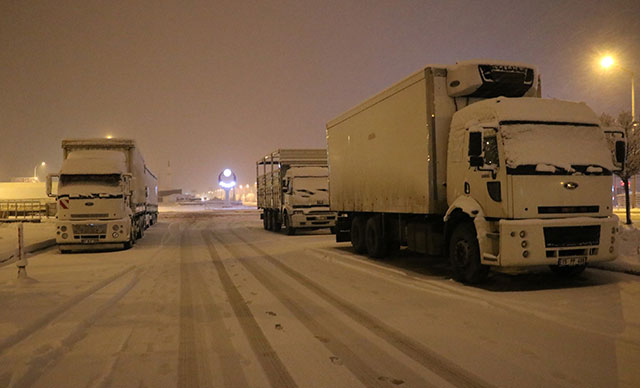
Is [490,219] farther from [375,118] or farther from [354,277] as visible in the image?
[375,118]

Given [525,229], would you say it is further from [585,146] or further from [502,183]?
[585,146]

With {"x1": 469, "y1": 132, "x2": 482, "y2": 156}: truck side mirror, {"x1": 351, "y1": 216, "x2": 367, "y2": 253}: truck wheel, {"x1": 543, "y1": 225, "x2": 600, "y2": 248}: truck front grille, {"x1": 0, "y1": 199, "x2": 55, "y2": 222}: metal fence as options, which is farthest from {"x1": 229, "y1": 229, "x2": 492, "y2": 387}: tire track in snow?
{"x1": 0, "y1": 199, "x2": 55, "y2": 222}: metal fence

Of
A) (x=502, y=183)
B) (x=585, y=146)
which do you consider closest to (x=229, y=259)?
(x=502, y=183)

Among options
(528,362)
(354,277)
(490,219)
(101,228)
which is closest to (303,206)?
(101,228)

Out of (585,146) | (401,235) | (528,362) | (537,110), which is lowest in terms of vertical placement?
(528,362)

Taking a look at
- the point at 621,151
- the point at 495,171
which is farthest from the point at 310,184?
the point at 621,151

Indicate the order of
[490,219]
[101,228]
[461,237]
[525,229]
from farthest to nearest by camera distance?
[101,228]
[461,237]
[490,219]
[525,229]

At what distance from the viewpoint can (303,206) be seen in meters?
22.2

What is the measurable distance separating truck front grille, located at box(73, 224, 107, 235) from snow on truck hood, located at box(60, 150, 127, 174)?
1.80 metres

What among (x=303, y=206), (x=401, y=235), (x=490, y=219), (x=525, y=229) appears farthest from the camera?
(x=303, y=206)

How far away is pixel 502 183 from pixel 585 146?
1714 millimetres

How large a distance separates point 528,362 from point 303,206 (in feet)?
58.5

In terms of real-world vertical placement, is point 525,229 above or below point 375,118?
below

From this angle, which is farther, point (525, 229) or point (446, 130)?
point (446, 130)
